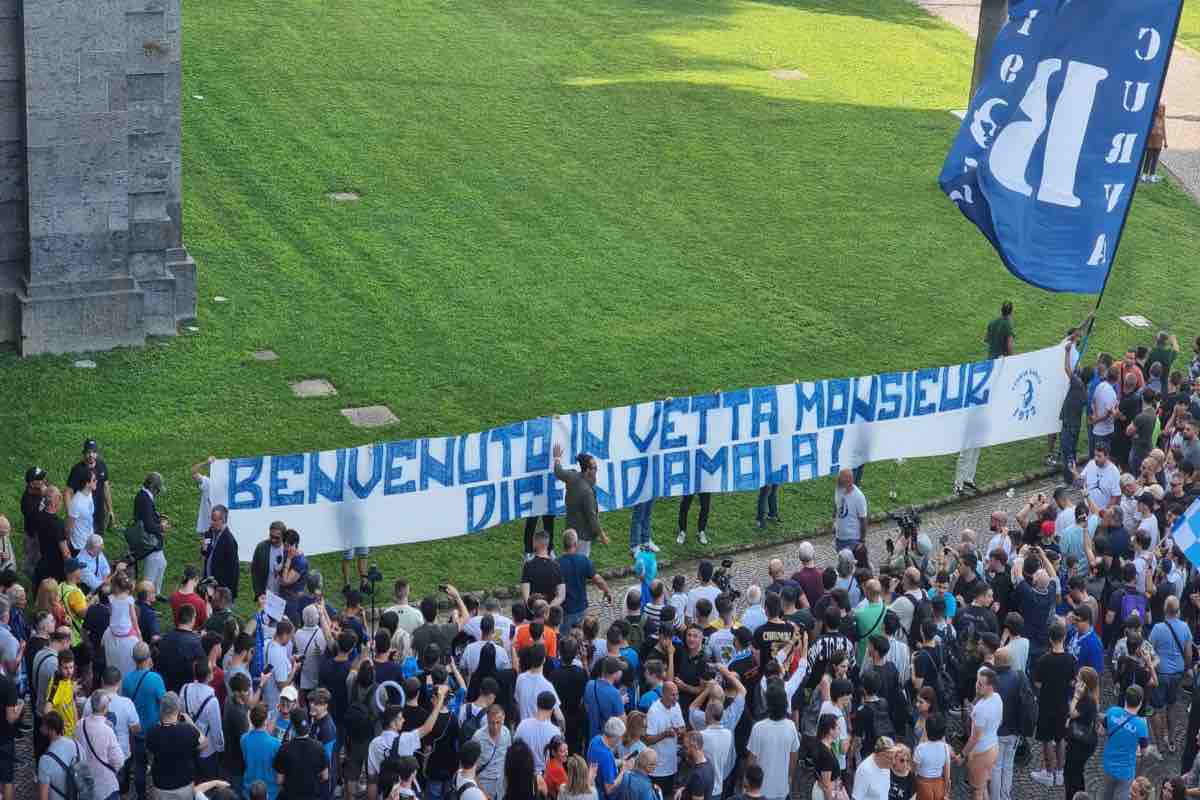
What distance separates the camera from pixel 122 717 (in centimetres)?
1558

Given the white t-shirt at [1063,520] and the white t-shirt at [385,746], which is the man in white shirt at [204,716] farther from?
the white t-shirt at [1063,520]

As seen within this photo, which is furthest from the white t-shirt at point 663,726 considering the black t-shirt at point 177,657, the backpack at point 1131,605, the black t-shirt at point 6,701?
the backpack at point 1131,605

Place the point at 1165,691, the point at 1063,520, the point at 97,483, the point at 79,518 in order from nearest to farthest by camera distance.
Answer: the point at 1165,691, the point at 79,518, the point at 97,483, the point at 1063,520

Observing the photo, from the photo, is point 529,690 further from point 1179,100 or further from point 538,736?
point 1179,100

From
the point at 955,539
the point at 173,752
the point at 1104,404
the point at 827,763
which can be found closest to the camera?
the point at 173,752

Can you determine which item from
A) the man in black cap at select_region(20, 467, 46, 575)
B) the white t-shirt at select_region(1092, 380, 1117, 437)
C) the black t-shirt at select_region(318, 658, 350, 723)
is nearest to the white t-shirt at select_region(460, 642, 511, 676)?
the black t-shirt at select_region(318, 658, 350, 723)

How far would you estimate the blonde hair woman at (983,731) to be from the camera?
16.6 metres

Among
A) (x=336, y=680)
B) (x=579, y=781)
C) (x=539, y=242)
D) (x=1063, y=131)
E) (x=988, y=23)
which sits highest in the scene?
(x=1063, y=131)

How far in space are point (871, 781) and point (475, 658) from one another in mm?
3669

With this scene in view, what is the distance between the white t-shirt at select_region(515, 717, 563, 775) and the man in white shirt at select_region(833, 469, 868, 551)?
685 centimetres

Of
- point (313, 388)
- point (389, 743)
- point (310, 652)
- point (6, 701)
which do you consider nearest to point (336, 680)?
point (310, 652)

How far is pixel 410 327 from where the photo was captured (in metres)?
28.1

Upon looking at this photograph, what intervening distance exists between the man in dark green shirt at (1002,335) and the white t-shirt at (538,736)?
1260 centimetres

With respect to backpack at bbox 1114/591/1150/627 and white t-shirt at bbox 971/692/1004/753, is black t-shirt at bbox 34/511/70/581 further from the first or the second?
backpack at bbox 1114/591/1150/627
